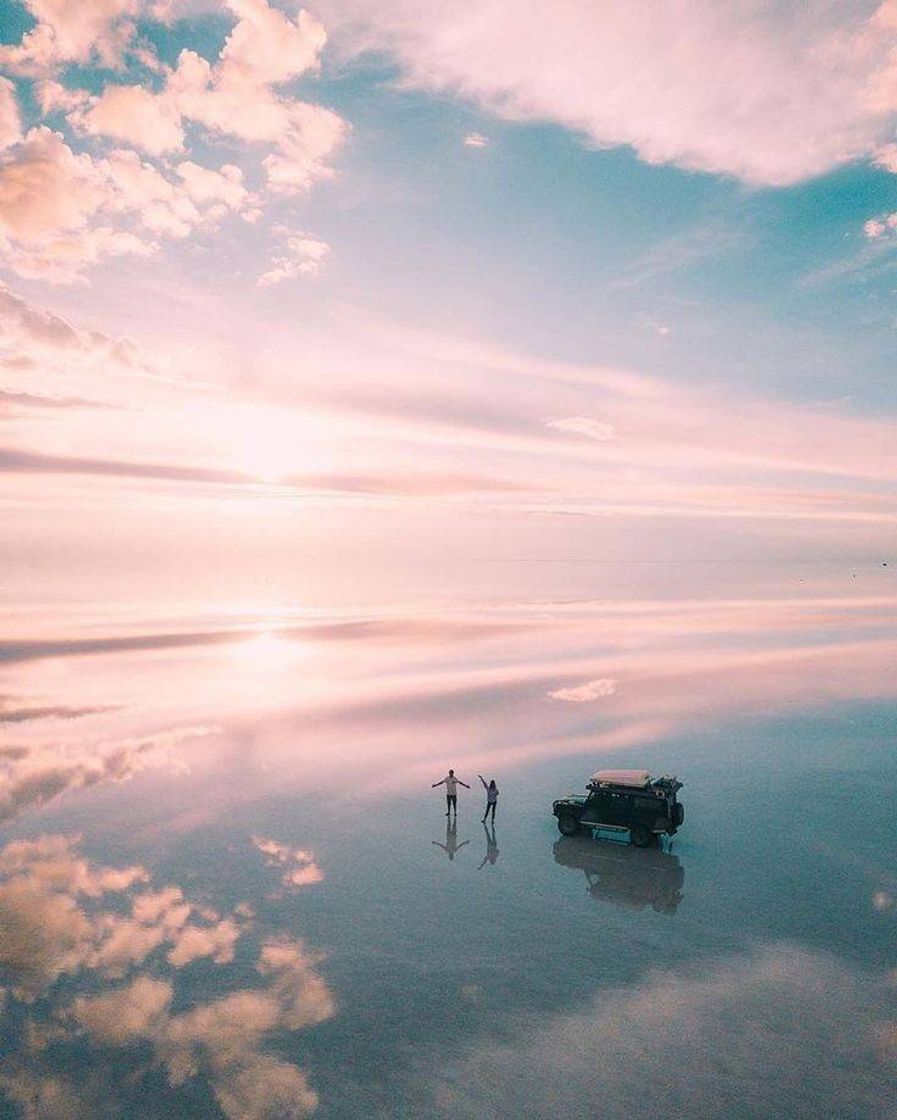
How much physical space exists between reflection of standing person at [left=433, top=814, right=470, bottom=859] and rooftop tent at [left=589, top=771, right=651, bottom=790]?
167 inches

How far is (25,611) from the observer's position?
6762cm

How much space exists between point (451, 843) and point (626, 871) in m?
4.69

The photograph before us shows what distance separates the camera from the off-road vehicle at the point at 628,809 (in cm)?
1972

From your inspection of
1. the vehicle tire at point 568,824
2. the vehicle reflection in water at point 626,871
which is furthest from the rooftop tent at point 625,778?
the vehicle reflection in water at point 626,871

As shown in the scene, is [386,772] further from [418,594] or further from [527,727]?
[418,594]

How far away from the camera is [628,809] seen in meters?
20.2

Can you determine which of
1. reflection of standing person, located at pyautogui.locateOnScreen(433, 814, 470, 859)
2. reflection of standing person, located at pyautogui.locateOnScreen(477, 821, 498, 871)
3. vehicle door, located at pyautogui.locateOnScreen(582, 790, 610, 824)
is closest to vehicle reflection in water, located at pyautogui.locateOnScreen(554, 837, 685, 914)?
vehicle door, located at pyautogui.locateOnScreen(582, 790, 610, 824)

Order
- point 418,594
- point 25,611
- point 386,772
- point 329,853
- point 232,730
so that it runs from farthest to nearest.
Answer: point 418,594, point 25,611, point 232,730, point 386,772, point 329,853

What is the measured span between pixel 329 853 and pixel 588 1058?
8.84 meters

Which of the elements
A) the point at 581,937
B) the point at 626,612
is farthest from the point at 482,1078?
the point at 626,612

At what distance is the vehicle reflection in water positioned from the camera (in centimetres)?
1675

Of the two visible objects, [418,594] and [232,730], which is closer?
[232,730]

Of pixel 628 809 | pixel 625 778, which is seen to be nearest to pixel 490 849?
pixel 628 809

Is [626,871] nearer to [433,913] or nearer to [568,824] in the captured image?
[568,824]
